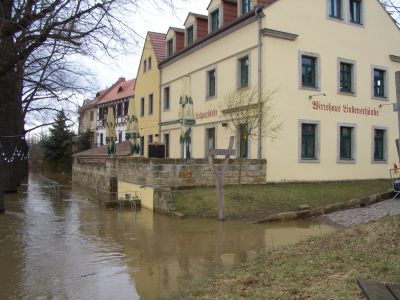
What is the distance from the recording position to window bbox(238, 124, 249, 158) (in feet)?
59.3

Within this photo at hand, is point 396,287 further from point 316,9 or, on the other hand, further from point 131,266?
point 316,9

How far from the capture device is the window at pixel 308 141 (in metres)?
20.5

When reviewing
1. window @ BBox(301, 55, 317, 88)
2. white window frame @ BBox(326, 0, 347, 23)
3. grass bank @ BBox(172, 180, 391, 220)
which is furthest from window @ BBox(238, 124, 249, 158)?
white window frame @ BBox(326, 0, 347, 23)

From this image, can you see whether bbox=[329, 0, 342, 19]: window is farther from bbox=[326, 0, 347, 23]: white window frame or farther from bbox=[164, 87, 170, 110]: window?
bbox=[164, 87, 170, 110]: window

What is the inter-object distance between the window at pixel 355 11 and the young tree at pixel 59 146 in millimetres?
35154

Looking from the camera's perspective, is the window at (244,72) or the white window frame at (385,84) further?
the white window frame at (385,84)

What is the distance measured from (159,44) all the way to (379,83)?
14906 mm

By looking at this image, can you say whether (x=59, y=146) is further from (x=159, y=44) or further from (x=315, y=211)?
(x=315, y=211)

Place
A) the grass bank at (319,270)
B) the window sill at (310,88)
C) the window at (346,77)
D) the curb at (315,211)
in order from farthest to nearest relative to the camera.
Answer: the window at (346,77)
the window sill at (310,88)
the curb at (315,211)
the grass bank at (319,270)

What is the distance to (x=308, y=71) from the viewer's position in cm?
2078

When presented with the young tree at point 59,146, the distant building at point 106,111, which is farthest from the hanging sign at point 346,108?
the young tree at point 59,146

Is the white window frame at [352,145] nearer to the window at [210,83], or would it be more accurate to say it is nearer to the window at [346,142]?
the window at [346,142]

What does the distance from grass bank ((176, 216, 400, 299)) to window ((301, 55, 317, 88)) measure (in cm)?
1401

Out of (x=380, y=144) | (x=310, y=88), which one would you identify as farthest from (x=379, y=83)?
(x=310, y=88)
